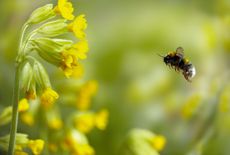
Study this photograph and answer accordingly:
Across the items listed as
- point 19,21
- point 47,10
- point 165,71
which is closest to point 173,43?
point 165,71

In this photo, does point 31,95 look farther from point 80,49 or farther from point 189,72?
point 189,72

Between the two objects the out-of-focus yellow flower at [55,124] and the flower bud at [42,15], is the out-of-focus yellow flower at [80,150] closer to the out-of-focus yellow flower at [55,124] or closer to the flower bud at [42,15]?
the out-of-focus yellow flower at [55,124]

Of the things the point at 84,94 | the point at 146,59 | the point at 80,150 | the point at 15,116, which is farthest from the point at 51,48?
the point at 146,59

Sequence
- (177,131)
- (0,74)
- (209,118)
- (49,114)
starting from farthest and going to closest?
(177,131), (0,74), (209,118), (49,114)

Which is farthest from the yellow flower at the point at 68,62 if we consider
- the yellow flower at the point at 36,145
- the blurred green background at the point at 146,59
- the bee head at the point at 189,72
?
the blurred green background at the point at 146,59

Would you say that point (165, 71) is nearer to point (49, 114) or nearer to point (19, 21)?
point (19, 21)
